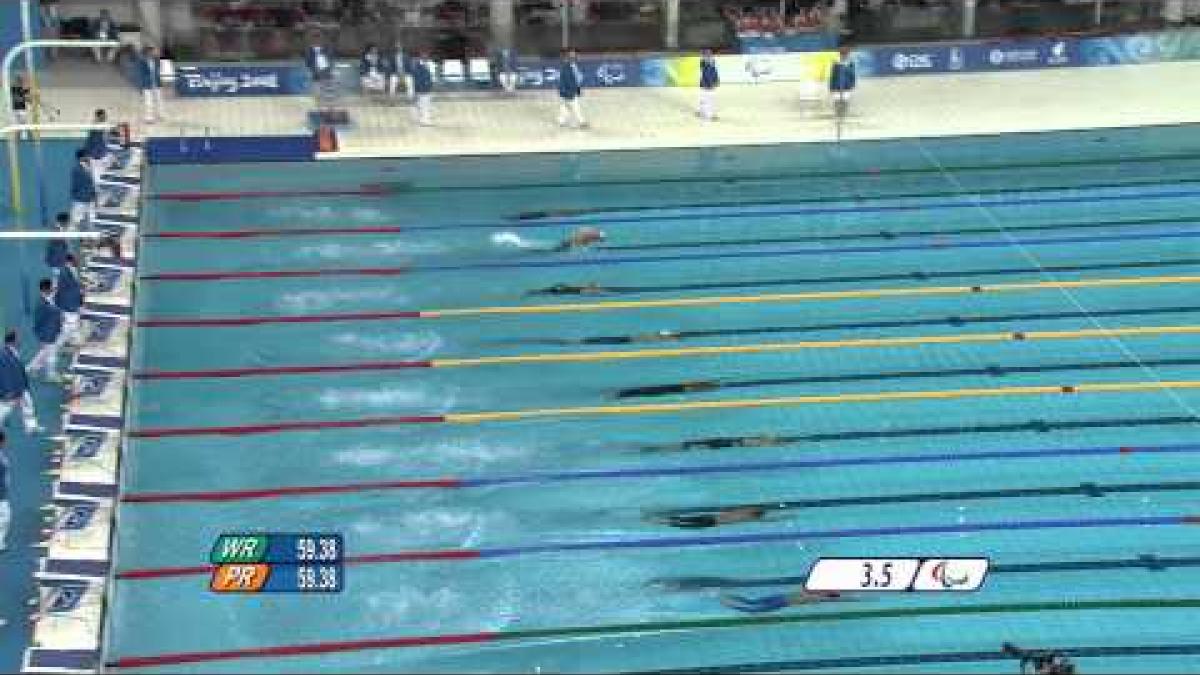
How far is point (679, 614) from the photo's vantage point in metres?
12.8

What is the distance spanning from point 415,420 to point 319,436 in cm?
91

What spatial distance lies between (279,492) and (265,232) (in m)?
6.35

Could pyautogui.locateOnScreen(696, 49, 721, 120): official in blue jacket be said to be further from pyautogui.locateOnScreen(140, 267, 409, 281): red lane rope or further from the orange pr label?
the orange pr label

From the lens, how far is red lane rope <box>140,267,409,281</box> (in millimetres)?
18609

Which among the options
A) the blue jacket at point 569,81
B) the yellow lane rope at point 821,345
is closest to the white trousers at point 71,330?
the yellow lane rope at point 821,345

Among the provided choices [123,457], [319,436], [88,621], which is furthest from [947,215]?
[88,621]

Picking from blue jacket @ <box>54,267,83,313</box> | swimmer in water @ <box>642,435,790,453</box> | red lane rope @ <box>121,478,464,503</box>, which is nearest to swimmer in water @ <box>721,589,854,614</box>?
swimmer in water @ <box>642,435,790,453</box>

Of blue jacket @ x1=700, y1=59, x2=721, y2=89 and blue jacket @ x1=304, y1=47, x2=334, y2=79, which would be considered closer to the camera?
blue jacket @ x1=700, y1=59, x2=721, y2=89

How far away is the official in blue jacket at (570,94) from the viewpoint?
22922mm

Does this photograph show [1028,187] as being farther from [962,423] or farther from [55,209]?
[55,209]

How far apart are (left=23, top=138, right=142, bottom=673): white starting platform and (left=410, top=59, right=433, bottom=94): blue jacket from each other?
16.0 ft

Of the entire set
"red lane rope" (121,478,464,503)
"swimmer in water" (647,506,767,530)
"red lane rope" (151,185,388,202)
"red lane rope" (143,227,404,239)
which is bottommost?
"swimmer in water" (647,506,767,530)
